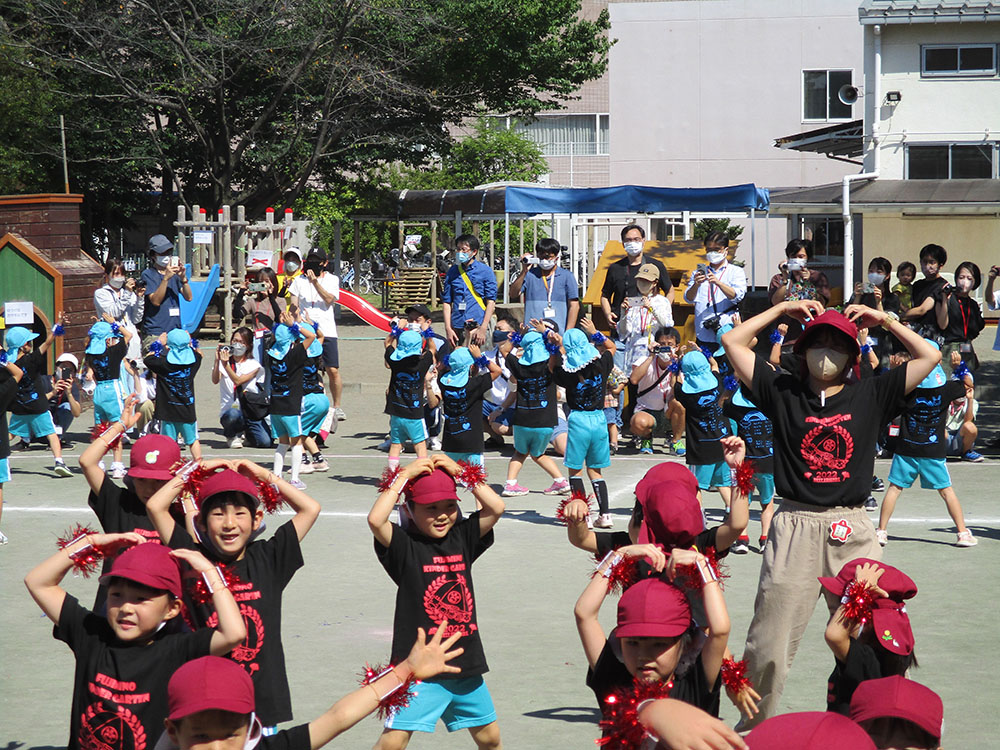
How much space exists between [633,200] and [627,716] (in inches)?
672

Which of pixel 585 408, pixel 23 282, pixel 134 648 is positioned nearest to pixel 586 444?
pixel 585 408

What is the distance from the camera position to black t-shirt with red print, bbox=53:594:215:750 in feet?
12.9

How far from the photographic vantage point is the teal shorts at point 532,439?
37.3 feet

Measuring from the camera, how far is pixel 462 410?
11273mm

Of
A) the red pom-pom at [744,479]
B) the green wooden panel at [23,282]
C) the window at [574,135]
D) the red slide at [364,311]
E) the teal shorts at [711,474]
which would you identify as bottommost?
the teal shorts at [711,474]

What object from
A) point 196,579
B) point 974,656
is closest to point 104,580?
point 196,579

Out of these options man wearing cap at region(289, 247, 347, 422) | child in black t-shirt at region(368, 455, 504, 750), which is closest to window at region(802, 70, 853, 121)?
man wearing cap at region(289, 247, 347, 422)

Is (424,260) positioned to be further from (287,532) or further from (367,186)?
(287,532)

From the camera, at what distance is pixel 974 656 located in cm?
707

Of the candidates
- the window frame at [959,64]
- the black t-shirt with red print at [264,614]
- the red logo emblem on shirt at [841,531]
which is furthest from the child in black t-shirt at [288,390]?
the window frame at [959,64]

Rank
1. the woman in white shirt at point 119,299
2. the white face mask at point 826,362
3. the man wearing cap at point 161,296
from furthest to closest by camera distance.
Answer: the woman in white shirt at point 119,299, the man wearing cap at point 161,296, the white face mask at point 826,362

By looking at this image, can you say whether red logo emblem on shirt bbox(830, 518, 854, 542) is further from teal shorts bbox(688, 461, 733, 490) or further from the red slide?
the red slide

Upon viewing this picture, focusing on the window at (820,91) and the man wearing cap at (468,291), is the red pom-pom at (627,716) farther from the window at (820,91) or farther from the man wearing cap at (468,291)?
the window at (820,91)

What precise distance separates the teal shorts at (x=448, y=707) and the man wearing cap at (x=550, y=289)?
10.3 m
